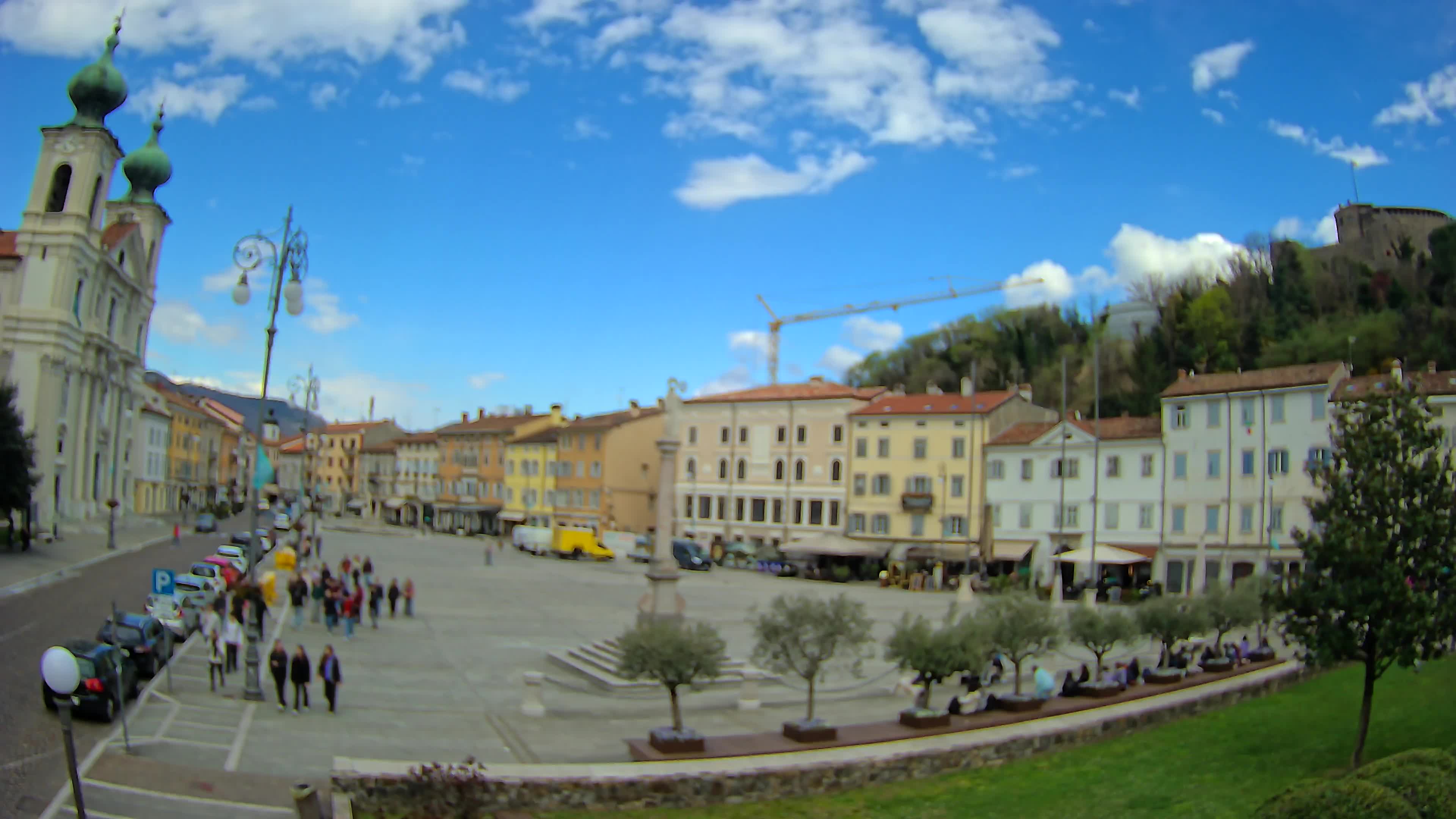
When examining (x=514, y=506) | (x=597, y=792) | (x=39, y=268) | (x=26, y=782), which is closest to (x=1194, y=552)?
(x=597, y=792)

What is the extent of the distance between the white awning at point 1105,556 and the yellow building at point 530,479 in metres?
47.0

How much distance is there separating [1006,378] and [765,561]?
32.4 metres

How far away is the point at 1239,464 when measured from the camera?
157 feet

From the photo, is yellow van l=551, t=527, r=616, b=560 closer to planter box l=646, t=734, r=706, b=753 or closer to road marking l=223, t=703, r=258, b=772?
road marking l=223, t=703, r=258, b=772

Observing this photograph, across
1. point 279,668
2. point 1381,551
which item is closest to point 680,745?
Answer: point 279,668

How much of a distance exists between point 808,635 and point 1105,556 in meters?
32.7

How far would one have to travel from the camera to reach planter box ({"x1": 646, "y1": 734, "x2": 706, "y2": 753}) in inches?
650

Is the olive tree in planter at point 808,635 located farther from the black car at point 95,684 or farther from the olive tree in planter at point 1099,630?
the black car at point 95,684

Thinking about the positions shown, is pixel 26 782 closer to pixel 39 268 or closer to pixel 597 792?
pixel 597 792

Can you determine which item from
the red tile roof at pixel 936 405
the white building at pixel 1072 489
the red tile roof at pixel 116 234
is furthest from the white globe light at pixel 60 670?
the red tile roof at pixel 116 234

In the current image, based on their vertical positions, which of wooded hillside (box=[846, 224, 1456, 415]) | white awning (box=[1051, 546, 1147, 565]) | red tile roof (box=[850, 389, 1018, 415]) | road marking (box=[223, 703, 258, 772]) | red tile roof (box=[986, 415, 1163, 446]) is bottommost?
road marking (box=[223, 703, 258, 772])

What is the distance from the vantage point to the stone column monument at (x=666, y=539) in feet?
75.6

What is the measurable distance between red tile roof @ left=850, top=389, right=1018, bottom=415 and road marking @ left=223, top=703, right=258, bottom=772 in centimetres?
4667

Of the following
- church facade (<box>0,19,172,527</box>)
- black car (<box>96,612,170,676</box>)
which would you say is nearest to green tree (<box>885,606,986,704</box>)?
black car (<box>96,612,170,676</box>)
